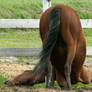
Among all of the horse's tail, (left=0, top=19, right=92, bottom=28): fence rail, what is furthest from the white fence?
the horse's tail

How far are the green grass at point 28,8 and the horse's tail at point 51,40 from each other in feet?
38.5

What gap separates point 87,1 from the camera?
63.2 ft

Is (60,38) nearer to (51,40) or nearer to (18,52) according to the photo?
(51,40)

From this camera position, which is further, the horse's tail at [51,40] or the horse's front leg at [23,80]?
the horse's front leg at [23,80]

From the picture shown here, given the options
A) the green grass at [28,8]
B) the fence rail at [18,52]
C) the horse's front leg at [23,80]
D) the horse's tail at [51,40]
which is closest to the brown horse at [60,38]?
the horse's tail at [51,40]

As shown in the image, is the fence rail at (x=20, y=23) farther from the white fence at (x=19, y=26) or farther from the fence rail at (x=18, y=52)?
the fence rail at (x=18, y=52)

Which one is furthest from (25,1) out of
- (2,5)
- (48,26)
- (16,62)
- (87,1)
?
(48,26)

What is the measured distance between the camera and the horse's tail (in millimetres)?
4738

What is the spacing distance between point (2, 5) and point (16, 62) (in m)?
9.39

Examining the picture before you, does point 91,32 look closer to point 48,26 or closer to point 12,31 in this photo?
point 12,31

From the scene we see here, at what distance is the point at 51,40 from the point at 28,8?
12.8 metres

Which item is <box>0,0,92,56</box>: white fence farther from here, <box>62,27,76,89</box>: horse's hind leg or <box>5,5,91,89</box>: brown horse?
<box>62,27,76,89</box>: horse's hind leg

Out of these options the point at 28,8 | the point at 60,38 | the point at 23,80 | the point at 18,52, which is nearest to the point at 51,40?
the point at 60,38

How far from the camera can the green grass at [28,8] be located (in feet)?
54.9
